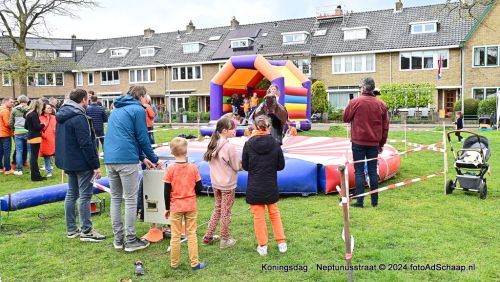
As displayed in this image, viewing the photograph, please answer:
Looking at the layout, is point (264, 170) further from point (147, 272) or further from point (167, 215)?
point (147, 272)

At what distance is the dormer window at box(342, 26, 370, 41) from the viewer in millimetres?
35875

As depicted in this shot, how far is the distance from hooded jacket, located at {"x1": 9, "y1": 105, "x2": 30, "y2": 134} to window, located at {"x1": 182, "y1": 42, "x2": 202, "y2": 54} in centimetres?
3354

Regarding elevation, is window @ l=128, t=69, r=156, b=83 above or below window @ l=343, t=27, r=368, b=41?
below

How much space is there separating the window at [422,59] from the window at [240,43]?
1345cm

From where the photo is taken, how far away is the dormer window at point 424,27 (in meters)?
33.5

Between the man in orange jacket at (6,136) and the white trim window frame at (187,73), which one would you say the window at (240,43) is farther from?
the man in orange jacket at (6,136)

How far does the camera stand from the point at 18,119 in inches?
415

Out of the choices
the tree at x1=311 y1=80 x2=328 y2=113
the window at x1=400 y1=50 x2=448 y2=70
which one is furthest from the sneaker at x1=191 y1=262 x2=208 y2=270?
the window at x1=400 y1=50 x2=448 y2=70

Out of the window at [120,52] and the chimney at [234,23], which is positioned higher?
the chimney at [234,23]

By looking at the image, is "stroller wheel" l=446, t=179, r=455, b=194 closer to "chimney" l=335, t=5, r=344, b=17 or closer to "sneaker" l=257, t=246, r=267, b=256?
"sneaker" l=257, t=246, r=267, b=256

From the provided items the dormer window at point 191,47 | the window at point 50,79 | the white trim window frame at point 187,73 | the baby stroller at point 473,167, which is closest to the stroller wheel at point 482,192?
the baby stroller at point 473,167

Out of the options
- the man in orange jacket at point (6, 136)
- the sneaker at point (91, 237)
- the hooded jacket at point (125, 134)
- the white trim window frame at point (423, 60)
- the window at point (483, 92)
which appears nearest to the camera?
the hooded jacket at point (125, 134)

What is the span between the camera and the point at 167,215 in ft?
17.2

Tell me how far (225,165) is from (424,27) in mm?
32333
